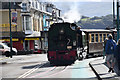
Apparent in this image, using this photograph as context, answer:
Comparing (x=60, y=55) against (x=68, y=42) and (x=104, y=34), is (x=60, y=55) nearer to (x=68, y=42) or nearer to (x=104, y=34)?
(x=68, y=42)

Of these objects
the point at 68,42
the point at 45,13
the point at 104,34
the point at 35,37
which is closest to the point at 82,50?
the point at 68,42

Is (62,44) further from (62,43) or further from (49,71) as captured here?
(49,71)

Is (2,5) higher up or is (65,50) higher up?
(2,5)

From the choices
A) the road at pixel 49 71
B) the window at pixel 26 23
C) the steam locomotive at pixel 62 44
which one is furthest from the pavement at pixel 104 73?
the window at pixel 26 23

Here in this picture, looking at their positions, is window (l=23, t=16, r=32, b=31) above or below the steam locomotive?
above

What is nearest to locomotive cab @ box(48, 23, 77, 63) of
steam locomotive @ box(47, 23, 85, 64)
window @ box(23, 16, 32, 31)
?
steam locomotive @ box(47, 23, 85, 64)

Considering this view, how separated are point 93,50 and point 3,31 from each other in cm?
2552

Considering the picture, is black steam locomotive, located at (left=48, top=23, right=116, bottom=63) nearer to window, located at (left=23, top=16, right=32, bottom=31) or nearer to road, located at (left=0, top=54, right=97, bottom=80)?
road, located at (left=0, top=54, right=97, bottom=80)

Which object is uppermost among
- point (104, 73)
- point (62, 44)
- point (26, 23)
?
point (26, 23)

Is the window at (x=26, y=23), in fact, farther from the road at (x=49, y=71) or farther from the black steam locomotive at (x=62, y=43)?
the road at (x=49, y=71)

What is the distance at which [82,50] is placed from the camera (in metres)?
24.1

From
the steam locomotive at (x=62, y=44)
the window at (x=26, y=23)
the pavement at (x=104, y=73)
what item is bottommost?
the pavement at (x=104, y=73)

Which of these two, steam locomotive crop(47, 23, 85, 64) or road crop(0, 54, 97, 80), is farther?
steam locomotive crop(47, 23, 85, 64)

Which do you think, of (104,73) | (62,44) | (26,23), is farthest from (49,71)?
(26,23)
